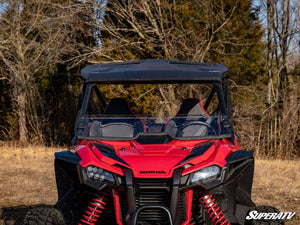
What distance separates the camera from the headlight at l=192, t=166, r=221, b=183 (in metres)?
3.28

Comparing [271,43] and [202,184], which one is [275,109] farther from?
[202,184]

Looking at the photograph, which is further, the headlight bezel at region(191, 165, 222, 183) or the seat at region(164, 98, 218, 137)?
the seat at region(164, 98, 218, 137)

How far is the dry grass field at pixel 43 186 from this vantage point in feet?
20.7

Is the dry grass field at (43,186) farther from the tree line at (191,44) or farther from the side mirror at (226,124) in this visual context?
the tree line at (191,44)

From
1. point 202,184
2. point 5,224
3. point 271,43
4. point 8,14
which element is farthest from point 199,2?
point 202,184

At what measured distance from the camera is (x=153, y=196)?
129 inches

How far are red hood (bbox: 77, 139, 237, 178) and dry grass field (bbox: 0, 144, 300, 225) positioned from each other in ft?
7.69

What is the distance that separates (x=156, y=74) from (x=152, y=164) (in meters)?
1.33

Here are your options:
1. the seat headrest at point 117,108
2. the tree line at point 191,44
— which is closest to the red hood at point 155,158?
the seat headrest at point 117,108

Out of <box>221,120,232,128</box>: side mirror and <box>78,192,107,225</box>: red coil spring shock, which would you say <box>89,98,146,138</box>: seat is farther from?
<box>78,192,107,225</box>: red coil spring shock

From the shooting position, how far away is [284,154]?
13.0m

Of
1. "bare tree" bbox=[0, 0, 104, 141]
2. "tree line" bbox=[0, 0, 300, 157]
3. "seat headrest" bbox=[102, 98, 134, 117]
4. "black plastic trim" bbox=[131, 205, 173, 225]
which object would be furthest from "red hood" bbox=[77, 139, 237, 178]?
"bare tree" bbox=[0, 0, 104, 141]

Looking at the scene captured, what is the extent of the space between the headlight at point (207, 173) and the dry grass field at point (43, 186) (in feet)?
8.52

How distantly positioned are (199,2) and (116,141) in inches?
480
